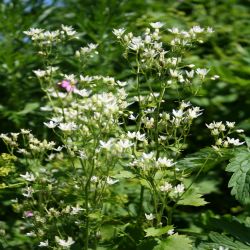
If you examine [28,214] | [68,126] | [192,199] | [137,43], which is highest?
[137,43]

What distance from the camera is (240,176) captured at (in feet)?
8.53

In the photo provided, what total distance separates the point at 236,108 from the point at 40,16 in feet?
6.27

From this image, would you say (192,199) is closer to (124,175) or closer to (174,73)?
(124,175)

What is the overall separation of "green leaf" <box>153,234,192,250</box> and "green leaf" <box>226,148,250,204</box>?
1.06 ft

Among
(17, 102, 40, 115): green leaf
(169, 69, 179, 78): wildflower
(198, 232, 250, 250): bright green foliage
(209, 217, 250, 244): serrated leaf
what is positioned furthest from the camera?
(17, 102, 40, 115): green leaf

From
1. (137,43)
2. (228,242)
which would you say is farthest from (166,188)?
(137,43)

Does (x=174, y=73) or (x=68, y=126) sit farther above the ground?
(x=174, y=73)

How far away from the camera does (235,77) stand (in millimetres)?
4086

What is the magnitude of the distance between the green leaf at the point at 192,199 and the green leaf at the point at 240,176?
149 millimetres

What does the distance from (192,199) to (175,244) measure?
10.5 inches

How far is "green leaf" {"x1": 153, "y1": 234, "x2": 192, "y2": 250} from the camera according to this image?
93.9 inches

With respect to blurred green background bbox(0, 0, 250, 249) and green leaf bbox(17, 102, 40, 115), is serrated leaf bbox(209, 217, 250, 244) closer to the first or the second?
blurred green background bbox(0, 0, 250, 249)

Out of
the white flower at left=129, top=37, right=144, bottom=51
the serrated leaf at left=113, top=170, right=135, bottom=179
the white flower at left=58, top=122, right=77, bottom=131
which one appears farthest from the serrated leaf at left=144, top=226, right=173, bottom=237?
the white flower at left=129, top=37, right=144, bottom=51

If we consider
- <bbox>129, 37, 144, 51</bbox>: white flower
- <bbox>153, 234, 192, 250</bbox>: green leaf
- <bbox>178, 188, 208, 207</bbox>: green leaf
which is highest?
<bbox>129, 37, 144, 51</bbox>: white flower
